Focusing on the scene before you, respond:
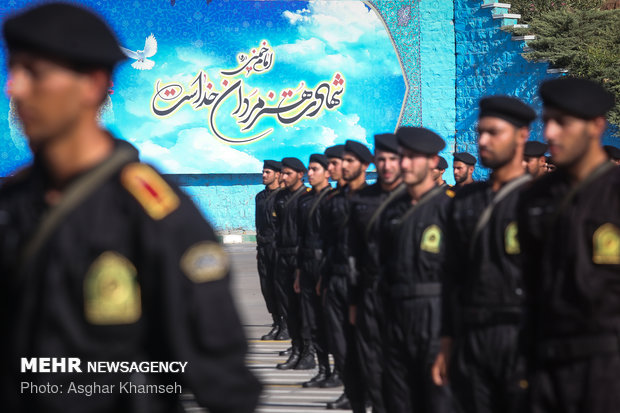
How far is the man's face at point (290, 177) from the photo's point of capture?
13.1m

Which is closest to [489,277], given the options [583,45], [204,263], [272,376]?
[204,263]

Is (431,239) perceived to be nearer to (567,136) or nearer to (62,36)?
(567,136)

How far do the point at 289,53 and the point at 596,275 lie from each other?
26.9 m

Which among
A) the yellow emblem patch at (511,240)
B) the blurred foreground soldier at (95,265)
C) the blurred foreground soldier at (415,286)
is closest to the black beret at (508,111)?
the yellow emblem patch at (511,240)

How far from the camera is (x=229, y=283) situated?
2559 millimetres

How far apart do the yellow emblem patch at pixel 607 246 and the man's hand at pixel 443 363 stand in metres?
1.67

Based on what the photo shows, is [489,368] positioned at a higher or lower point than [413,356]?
higher

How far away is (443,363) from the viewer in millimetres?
5762

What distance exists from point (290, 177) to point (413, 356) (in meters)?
6.65

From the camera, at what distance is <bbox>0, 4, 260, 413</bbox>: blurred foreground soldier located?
247 centimetres

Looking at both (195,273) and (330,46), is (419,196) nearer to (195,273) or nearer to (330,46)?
(195,273)

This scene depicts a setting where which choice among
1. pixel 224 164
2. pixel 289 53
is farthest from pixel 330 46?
pixel 224 164

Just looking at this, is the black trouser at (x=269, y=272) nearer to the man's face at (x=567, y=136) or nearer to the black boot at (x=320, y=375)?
the black boot at (x=320, y=375)

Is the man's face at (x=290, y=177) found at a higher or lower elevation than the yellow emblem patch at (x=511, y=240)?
lower
